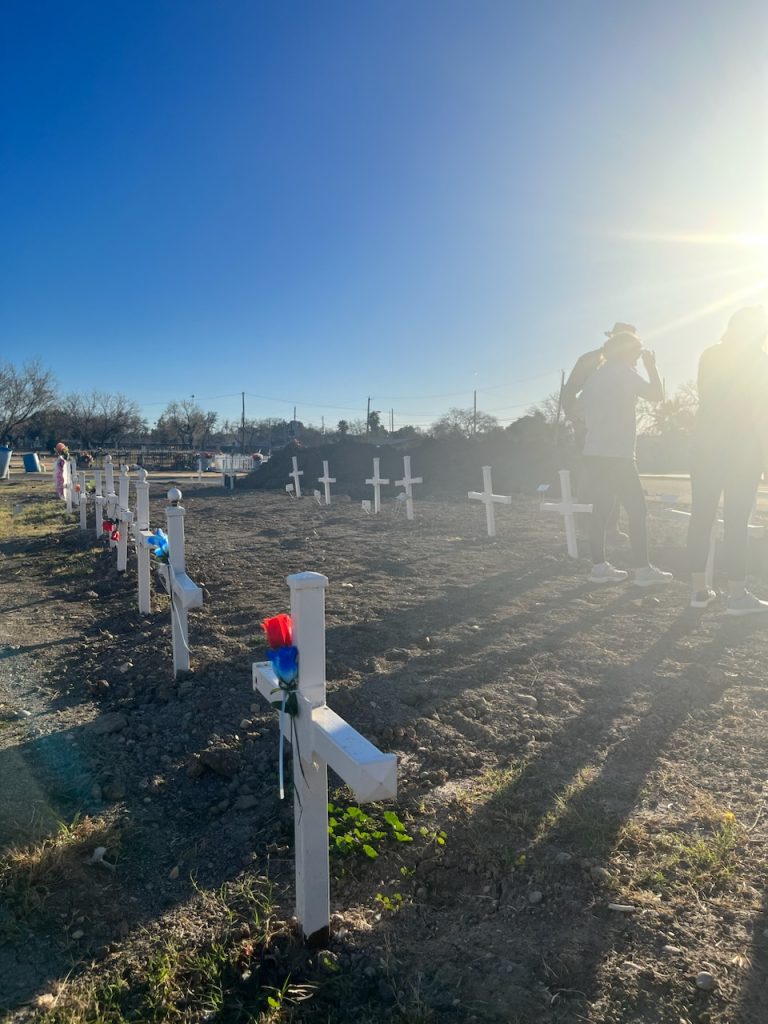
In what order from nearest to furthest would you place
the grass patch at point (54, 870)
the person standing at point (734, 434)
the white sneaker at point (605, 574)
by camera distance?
1. the grass patch at point (54, 870)
2. the person standing at point (734, 434)
3. the white sneaker at point (605, 574)

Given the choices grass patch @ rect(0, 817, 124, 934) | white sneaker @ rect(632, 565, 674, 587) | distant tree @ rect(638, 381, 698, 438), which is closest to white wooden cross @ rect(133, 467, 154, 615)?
grass patch @ rect(0, 817, 124, 934)

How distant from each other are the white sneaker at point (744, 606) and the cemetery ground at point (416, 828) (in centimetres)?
8

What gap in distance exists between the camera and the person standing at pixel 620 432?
5.63 m

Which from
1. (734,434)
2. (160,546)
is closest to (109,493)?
(160,546)

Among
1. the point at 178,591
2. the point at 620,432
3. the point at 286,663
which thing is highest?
the point at 620,432

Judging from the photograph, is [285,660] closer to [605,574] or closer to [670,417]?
[605,574]

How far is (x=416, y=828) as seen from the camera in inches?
93.0

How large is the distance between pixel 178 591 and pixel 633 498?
3.70 metres

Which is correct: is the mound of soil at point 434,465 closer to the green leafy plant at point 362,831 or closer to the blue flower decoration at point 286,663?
the green leafy plant at point 362,831

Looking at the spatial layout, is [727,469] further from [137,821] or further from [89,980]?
[89,980]

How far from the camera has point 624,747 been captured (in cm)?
294

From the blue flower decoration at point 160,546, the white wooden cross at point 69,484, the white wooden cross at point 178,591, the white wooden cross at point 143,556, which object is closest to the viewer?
the white wooden cross at point 178,591

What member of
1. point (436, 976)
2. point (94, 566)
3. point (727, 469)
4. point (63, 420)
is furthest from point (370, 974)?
point (63, 420)

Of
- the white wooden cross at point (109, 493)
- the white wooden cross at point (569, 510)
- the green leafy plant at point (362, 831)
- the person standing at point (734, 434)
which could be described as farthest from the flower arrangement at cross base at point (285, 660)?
the white wooden cross at point (109, 493)
